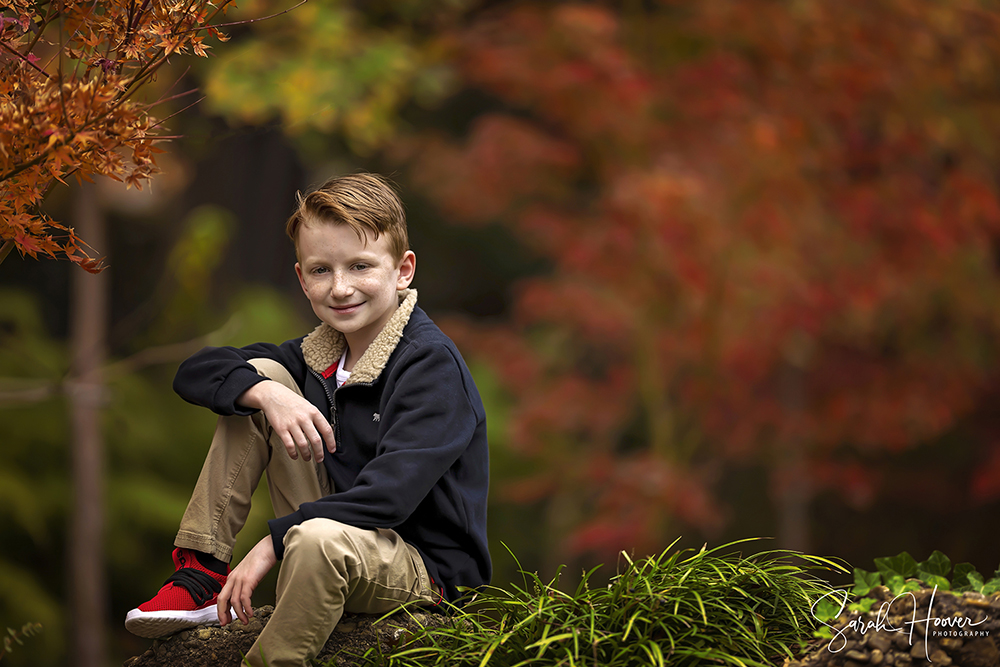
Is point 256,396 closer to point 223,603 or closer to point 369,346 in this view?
point 369,346

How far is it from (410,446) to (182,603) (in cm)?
68

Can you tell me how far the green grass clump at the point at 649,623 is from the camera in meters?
1.78

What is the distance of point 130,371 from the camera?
544 cm

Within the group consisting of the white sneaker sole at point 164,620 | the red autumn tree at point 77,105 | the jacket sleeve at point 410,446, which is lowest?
the white sneaker sole at point 164,620

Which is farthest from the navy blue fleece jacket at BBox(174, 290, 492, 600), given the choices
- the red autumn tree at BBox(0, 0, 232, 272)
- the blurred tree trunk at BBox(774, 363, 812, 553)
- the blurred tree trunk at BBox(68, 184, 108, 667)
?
the blurred tree trunk at BBox(774, 363, 812, 553)

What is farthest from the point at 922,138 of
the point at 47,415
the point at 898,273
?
the point at 47,415

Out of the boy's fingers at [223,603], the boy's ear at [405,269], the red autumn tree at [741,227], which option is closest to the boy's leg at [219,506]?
the boy's fingers at [223,603]

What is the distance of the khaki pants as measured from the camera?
1764 mm

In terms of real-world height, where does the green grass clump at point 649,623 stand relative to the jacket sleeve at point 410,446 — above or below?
below

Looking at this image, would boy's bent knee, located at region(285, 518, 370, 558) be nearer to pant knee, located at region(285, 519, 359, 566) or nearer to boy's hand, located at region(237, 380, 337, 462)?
pant knee, located at region(285, 519, 359, 566)

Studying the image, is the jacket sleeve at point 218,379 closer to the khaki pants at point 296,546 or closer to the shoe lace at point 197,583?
the khaki pants at point 296,546

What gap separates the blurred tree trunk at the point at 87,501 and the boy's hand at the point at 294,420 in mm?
2828

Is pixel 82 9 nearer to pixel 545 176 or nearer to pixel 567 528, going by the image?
pixel 545 176

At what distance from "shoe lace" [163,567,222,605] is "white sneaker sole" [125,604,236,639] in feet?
0.10
